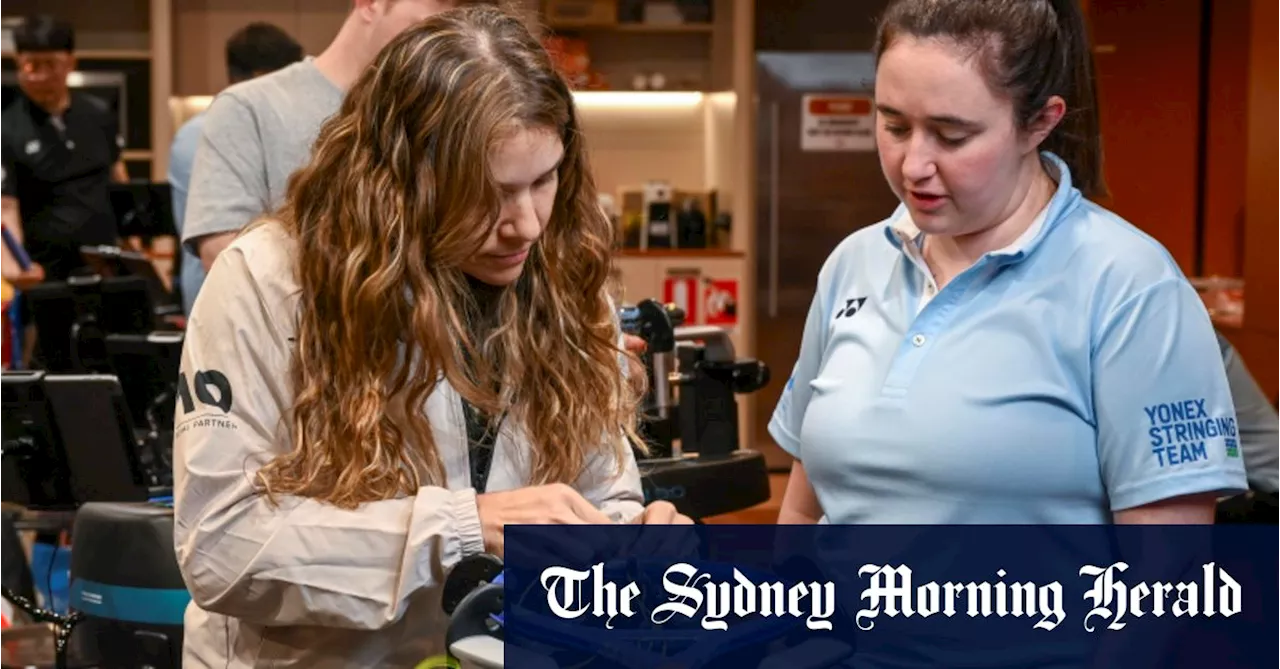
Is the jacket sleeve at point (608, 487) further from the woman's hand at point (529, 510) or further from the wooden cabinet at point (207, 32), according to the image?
the wooden cabinet at point (207, 32)

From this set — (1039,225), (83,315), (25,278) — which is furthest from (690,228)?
(1039,225)

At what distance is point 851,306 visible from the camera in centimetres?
→ 199

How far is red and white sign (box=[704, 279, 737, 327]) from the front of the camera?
318 inches

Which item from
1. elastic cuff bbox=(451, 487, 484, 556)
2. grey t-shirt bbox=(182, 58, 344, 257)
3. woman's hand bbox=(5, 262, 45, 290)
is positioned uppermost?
grey t-shirt bbox=(182, 58, 344, 257)

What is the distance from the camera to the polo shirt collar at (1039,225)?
5.91 ft

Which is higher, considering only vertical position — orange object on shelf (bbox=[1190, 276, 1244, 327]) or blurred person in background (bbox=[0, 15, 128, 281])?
blurred person in background (bbox=[0, 15, 128, 281])

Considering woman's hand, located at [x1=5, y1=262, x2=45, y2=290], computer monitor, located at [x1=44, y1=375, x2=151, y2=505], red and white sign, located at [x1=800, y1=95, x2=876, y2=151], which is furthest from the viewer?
red and white sign, located at [x1=800, y1=95, x2=876, y2=151]

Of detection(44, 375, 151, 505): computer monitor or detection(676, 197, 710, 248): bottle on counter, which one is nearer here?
detection(44, 375, 151, 505): computer monitor

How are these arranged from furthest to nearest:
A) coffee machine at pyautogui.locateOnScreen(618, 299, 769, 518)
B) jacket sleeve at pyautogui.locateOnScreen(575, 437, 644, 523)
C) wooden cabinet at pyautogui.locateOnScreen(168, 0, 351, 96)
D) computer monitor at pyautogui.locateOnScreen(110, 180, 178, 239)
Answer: wooden cabinet at pyautogui.locateOnScreen(168, 0, 351, 96) < computer monitor at pyautogui.locateOnScreen(110, 180, 178, 239) < coffee machine at pyautogui.locateOnScreen(618, 299, 769, 518) < jacket sleeve at pyautogui.locateOnScreen(575, 437, 644, 523)

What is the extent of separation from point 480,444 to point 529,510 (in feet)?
0.66

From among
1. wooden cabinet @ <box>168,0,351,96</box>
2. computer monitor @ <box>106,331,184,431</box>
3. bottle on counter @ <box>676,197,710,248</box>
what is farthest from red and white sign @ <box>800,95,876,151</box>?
computer monitor @ <box>106,331,184,431</box>

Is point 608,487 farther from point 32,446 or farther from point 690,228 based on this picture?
point 690,228

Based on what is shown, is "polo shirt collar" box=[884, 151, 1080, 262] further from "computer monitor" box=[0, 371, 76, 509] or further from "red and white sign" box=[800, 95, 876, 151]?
"red and white sign" box=[800, 95, 876, 151]

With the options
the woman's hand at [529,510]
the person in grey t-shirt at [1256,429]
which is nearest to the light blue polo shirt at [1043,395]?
the woman's hand at [529,510]
